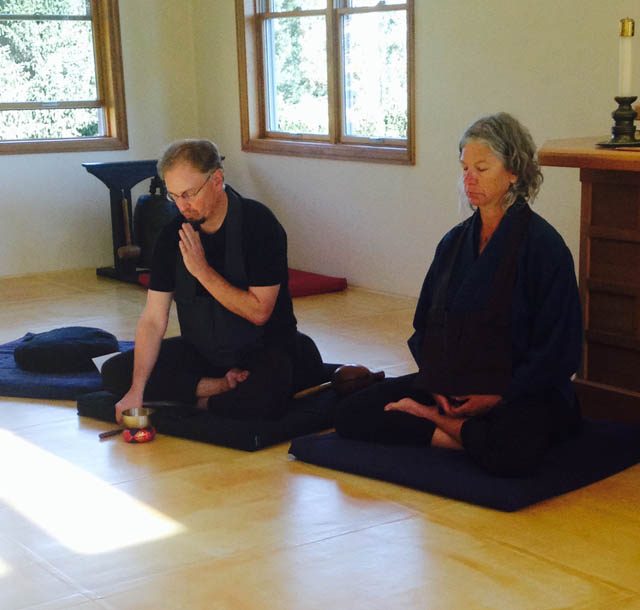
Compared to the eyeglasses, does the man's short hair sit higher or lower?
higher

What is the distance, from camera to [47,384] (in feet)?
14.1

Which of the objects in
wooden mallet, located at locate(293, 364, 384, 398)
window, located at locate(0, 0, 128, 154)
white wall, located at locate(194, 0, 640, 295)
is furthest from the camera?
window, located at locate(0, 0, 128, 154)

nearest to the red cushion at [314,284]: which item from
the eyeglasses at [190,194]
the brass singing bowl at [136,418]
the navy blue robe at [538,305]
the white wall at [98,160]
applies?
the white wall at [98,160]

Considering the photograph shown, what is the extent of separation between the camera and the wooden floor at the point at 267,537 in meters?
2.49

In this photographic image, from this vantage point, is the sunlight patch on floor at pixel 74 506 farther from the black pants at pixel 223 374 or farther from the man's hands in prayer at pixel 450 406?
the man's hands in prayer at pixel 450 406

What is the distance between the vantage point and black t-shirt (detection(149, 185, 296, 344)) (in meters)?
3.63

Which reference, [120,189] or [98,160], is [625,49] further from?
[98,160]

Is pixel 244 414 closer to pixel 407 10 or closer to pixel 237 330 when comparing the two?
pixel 237 330

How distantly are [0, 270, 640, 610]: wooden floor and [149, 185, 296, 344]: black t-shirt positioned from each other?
→ 43 cm

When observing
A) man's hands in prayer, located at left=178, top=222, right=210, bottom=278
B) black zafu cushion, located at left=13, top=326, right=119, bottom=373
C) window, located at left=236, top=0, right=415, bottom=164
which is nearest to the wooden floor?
man's hands in prayer, located at left=178, top=222, right=210, bottom=278

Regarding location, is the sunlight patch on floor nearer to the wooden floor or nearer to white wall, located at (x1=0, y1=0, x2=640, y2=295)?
the wooden floor

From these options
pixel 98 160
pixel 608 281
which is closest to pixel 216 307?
pixel 608 281

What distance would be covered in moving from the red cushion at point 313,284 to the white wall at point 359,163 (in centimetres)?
11

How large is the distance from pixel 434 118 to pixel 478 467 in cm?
304
